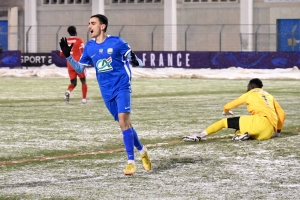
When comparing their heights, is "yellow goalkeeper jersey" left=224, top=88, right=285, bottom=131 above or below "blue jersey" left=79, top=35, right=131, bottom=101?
below

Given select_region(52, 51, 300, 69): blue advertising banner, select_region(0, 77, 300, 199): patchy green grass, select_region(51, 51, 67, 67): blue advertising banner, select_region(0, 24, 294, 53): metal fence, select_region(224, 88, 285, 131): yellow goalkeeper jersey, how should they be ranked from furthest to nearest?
select_region(0, 24, 294, 53): metal fence → select_region(51, 51, 67, 67): blue advertising banner → select_region(52, 51, 300, 69): blue advertising banner → select_region(224, 88, 285, 131): yellow goalkeeper jersey → select_region(0, 77, 300, 199): patchy green grass

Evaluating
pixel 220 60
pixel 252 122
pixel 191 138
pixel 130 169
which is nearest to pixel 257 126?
pixel 252 122

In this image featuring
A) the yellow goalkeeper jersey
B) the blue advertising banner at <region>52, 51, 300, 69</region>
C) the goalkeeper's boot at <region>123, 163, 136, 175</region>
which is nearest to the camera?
the goalkeeper's boot at <region>123, 163, 136, 175</region>

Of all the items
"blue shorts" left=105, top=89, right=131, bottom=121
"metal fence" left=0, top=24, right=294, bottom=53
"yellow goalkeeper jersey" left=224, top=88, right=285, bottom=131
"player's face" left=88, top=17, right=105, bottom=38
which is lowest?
"yellow goalkeeper jersey" left=224, top=88, right=285, bottom=131

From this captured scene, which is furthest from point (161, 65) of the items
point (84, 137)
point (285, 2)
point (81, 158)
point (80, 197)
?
point (80, 197)

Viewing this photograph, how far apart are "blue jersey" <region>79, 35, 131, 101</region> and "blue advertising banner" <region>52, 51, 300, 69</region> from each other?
92.5 feet

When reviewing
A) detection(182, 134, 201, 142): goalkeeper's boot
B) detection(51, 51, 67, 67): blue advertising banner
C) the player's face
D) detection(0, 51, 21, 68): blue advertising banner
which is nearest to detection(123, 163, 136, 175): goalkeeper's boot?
the player's face

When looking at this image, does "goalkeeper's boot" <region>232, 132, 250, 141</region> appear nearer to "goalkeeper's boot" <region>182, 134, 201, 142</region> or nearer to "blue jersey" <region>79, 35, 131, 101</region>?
"goalkeeper's boot" <region>182, 134, 201, 142</region>

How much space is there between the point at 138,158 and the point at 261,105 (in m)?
2.68

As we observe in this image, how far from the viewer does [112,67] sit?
1001 cm

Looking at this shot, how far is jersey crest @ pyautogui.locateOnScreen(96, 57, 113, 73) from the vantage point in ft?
32.8

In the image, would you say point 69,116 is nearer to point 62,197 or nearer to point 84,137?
point 84,137

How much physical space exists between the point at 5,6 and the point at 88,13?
5.89 m

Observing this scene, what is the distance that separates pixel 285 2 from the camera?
4572cm
